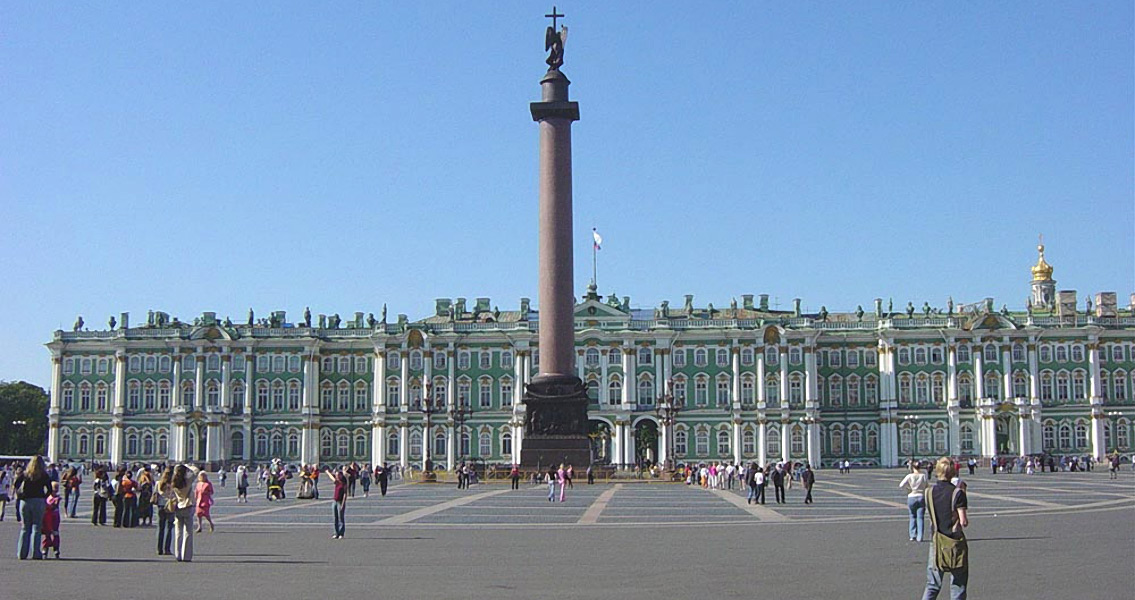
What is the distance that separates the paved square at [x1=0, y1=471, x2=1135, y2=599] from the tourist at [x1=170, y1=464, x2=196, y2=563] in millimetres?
264

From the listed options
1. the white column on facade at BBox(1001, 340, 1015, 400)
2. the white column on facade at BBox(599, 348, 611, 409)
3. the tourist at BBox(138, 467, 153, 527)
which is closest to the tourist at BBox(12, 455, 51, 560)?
the tourist at BBox(138, 467, 153, 527)

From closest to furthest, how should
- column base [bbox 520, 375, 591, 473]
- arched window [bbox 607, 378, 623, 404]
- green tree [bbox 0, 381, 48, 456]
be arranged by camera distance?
1. column base [bbox 520, 375, 591, 473]
2. arched window [bbox 607, 378, 623, 404]
3. green tree [bbox 0, 381, 48, 456]

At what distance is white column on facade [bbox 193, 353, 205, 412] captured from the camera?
326ft

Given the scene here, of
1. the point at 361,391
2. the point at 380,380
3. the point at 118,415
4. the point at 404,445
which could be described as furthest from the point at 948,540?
the point at 118,415

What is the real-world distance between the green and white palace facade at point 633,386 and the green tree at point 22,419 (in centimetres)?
1204

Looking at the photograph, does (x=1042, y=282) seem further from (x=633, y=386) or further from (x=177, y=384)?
(x=177, y=384)

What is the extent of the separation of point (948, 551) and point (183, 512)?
11298mm

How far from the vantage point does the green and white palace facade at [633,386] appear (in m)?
96.1

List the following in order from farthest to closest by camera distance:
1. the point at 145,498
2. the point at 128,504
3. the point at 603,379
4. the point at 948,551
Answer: the point at 603,379, the point at 145,498, the point at 128,504, the point at 948,551

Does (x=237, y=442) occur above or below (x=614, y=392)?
below

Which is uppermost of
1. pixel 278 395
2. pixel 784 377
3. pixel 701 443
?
pixel 784 377

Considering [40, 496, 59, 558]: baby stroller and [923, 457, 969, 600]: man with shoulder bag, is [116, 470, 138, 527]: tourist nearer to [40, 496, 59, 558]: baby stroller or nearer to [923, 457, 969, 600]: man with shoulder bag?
[40, 496, 59, 558]: baby stroller

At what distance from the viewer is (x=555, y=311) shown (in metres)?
56.9

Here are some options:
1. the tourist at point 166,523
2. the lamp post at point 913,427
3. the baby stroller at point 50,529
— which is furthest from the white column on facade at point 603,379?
the baby stroller at point 50,529
